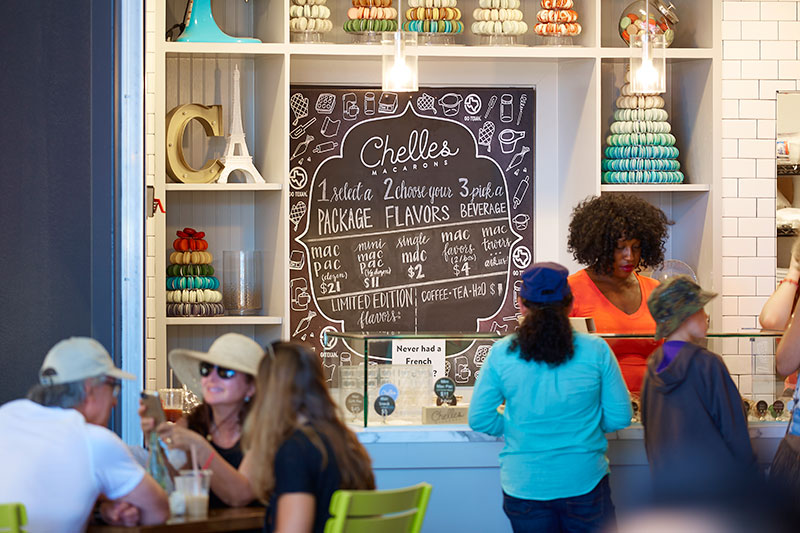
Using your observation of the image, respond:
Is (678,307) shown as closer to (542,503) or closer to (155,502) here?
(542,503)

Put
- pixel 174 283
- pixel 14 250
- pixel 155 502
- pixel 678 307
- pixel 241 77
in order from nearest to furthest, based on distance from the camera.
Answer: pixel 155 502 → pixel 678 307 → pixel 14 250 → pixel 174 283 → pixel 241 77

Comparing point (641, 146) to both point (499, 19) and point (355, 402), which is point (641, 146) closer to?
point (499, 19)

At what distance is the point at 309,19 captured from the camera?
4988mm

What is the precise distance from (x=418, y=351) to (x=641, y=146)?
89.5 inches

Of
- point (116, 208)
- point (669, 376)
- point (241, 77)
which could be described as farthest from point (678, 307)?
point (241, 77)

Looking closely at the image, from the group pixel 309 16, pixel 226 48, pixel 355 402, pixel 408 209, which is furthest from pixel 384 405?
pixel 309 16

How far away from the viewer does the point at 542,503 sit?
2939 mm

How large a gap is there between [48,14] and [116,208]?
0.76 m

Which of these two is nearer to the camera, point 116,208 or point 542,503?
point 542,503

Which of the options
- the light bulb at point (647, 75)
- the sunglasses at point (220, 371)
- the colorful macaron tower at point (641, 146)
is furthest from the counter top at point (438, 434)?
the colorful macaron tower at point (641, 146)

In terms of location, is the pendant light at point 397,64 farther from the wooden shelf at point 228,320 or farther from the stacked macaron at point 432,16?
the wooden shelf at point 228,320

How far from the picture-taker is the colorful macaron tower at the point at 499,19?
5.09 meters

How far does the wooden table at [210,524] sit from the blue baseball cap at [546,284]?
1.01 metres

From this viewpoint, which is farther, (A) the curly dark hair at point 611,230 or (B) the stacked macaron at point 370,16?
(B) the stacked macaron at point 370,16
